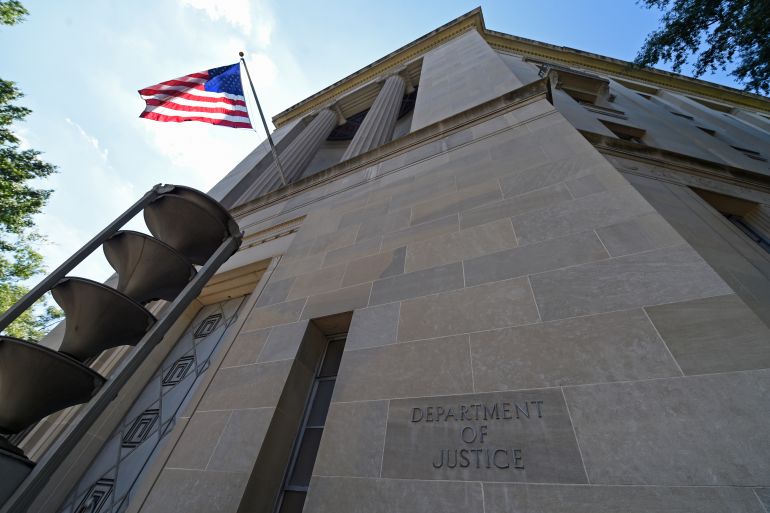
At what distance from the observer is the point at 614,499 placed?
177 centimetres

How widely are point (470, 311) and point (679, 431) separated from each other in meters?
1.63

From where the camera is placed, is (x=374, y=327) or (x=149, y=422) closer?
(x=374, y=327)

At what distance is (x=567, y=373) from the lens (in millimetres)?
2367

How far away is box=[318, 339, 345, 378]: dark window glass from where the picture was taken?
13.3ft

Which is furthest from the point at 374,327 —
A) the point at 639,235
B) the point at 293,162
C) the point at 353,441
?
the point at 293,162

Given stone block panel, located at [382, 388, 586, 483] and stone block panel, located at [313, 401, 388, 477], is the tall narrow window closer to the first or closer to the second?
stone block panel, located at [313, 401, 388, 477]

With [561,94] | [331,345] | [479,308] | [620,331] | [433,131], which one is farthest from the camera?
[561,94]

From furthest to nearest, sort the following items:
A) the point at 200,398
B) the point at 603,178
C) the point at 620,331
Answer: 1. the point at 200,398
2. the point at 603,178
3. the point at 620,331

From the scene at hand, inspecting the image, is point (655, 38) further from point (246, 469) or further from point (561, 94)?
point (246, 469)

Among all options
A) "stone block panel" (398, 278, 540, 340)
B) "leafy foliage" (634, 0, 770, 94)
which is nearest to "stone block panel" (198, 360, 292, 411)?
"stone block panel" (398, 278, 540, 340)

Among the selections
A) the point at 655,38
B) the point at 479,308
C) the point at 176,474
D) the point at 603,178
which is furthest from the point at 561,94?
the point at 176,474

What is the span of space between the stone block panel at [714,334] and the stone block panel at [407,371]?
1.44 meters

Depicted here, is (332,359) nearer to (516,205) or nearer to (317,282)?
(317,282)

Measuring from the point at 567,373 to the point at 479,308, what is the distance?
3.14 ft
